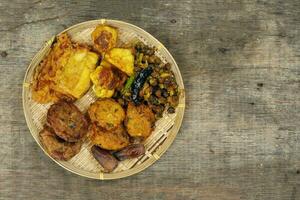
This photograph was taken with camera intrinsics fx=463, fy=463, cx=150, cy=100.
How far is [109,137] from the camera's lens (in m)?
3.89

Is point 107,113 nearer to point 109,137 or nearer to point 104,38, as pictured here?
point 109,137

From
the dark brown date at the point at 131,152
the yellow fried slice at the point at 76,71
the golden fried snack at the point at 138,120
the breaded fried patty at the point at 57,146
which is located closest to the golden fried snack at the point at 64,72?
the yellow fried slice at the point at 76,71

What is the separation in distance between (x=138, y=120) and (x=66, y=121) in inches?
23.7

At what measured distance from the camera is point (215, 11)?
4359mm

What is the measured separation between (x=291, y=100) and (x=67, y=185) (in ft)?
7.41

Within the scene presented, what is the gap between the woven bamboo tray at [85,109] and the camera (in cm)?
406

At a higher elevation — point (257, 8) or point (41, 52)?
point (257, 8)

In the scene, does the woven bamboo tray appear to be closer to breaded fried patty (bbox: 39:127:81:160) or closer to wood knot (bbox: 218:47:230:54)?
breaded fried patty (bbox: 39:127:81:160)

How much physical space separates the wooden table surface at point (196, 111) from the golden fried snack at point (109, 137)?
0.55m

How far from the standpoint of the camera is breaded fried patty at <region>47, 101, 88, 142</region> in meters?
3.86

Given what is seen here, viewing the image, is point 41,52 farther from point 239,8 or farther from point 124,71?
point 239,8

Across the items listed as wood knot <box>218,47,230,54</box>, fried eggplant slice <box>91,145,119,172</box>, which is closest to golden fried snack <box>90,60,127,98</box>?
fried eggplant slice <box>91,145,119,172</box>

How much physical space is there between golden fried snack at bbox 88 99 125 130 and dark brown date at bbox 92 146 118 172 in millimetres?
245

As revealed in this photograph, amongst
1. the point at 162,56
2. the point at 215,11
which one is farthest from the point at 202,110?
the point at 215,11
